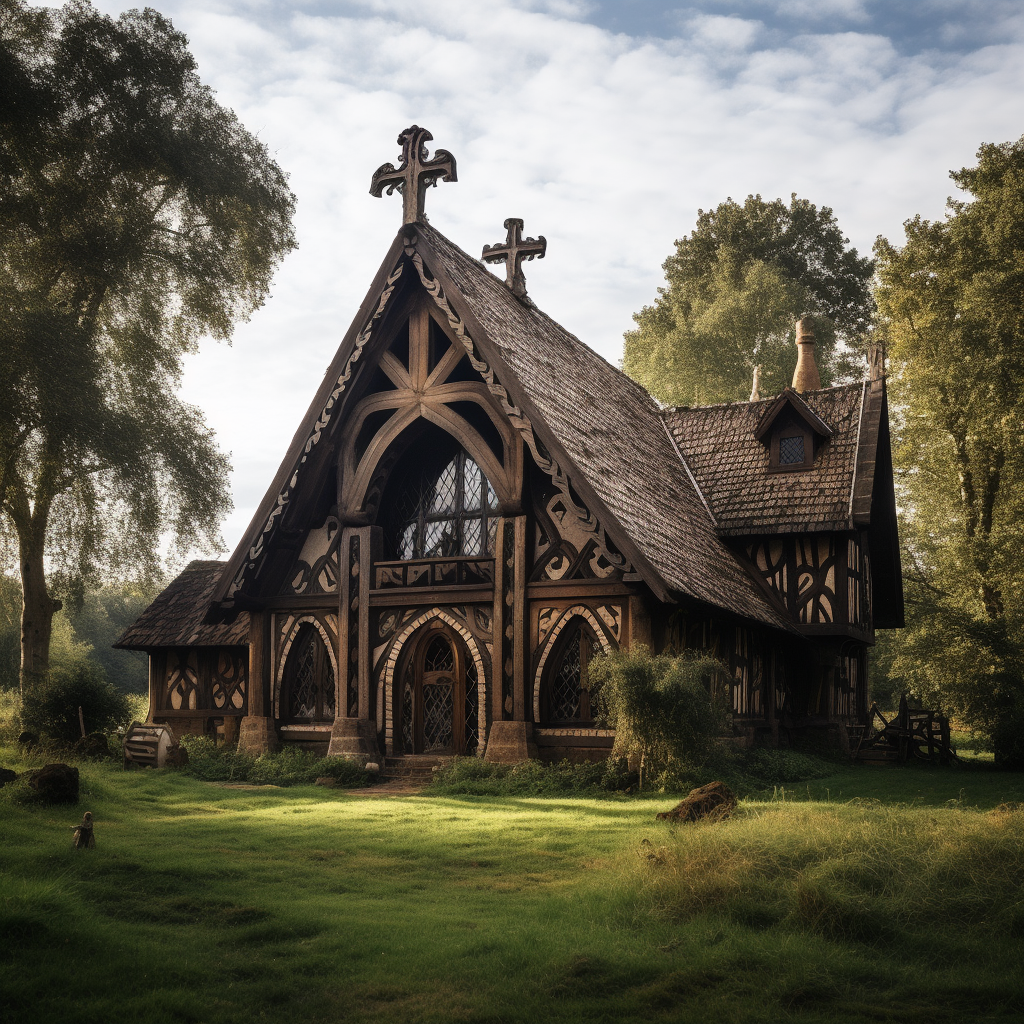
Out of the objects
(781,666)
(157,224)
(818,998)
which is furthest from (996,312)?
(818,998)

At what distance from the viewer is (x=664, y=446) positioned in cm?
2552

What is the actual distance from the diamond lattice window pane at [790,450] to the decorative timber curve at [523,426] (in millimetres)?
8512

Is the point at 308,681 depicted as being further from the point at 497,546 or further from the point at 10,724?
the point at 10,724

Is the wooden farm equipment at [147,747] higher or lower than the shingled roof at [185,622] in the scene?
lower

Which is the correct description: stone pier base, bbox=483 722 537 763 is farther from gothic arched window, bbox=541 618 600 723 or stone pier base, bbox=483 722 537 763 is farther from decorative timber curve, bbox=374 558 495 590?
decorative timber curve, bbox=374 558 495 590

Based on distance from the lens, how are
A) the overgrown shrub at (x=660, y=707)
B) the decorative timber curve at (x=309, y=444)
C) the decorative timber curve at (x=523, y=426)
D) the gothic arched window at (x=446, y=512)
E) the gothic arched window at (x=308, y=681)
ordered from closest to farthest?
the overgrown shrub at (x=660, y=707)
the decorative timber curve at (x=523, y=426)
the decorative timber curve at (x=309, y=444)
the gothic arched window at (x=446, y=512)
the gothic arched window at (x=308, y=681)

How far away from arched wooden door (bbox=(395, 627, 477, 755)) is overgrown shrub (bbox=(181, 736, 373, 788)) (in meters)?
1.35

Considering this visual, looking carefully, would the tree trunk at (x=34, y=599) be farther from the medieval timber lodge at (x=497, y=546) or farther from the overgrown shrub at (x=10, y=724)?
the medieval timber lodge at (x=497, y=546)

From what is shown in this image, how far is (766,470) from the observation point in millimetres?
23969

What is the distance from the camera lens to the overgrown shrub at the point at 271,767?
57.4ft

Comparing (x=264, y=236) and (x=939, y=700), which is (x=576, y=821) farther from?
(x=264, y=236)

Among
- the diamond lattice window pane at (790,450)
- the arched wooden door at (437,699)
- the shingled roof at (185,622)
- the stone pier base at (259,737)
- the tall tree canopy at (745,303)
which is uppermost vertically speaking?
the tall tree canopy at (745,303)

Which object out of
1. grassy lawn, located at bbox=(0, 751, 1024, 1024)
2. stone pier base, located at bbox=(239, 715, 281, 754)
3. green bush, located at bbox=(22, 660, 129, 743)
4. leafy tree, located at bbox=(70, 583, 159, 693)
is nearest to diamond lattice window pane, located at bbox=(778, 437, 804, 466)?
stone pier base, located at bbox=(239, 715, 281, 754)

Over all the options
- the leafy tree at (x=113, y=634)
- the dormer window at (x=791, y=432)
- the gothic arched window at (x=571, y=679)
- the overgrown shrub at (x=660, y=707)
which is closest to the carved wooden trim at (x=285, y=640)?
the gothic arched window at (x=571, y=679)
